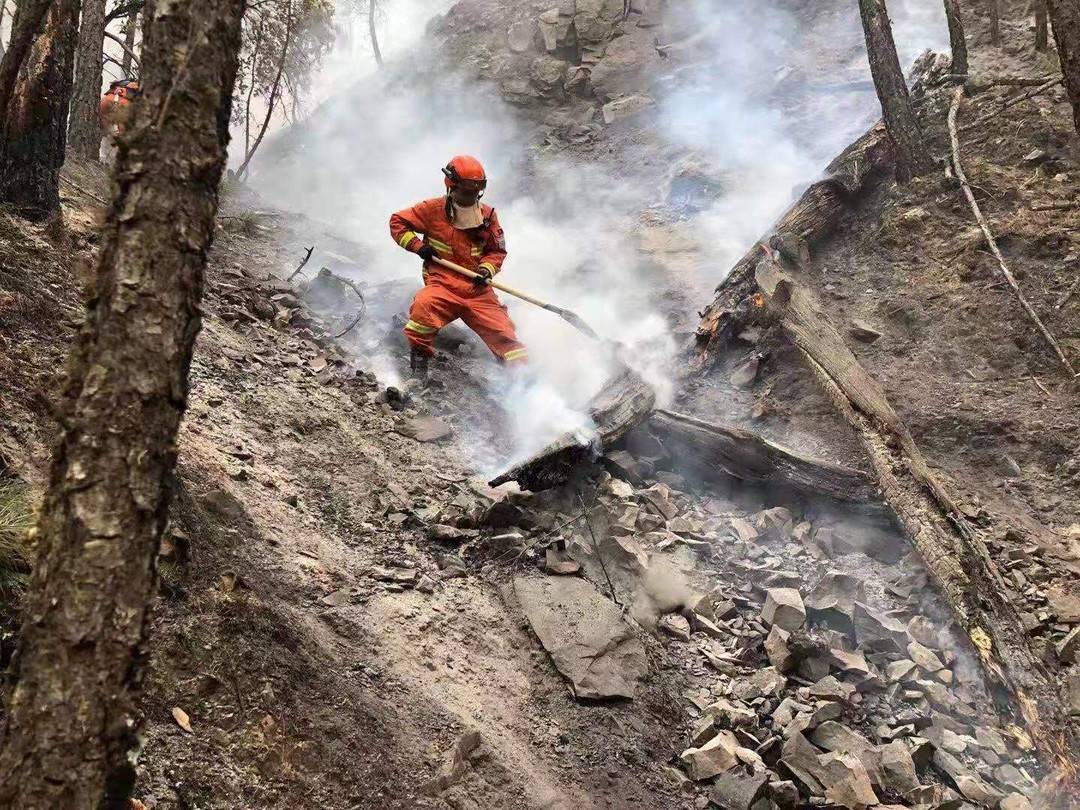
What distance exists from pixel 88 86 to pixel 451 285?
5.01 meters

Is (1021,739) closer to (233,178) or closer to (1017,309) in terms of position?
(1017,309)

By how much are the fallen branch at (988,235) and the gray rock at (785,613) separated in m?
2.96

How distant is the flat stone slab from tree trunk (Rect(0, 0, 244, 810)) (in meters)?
2.29

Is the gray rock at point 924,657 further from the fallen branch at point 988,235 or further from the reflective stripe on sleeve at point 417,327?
the reflective stripe on sleeve at point 417,327

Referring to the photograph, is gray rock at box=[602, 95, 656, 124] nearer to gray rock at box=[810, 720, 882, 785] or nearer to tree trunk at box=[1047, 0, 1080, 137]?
tree trunk at box=[1047, 0, 1080, 137]

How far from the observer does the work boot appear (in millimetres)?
6137

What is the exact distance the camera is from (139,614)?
1405 millimetres

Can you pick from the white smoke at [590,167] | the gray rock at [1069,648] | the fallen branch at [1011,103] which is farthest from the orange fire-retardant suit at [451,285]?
the fallen branch at [1011,103]

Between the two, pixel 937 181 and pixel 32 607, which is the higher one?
pixel 937 181

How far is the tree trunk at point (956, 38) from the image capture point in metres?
7.50

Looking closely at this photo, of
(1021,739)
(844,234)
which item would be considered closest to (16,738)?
(1021,739)

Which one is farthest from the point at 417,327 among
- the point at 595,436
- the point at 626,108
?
the point at 626,108

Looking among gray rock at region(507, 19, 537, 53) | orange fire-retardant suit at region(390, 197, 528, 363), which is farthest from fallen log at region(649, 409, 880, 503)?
gray rock at region(507, 19, 537, 53)

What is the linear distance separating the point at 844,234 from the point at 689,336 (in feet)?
6.25
